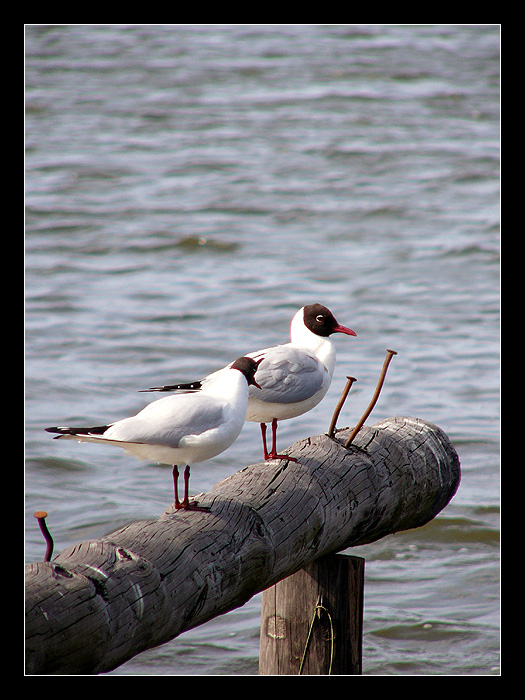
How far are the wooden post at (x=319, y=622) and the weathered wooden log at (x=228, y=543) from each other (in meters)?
0.15

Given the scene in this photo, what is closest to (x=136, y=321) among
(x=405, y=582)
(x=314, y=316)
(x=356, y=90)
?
(x=405, y=582)

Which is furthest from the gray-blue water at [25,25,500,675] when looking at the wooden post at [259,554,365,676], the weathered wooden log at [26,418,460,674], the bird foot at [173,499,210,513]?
the bird foot at [173,499,210,513]

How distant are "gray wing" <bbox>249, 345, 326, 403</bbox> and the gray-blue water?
5.47 ft

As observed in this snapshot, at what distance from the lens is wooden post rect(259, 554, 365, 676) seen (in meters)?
3.30

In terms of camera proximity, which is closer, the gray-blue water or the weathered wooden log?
the weathered wooden log

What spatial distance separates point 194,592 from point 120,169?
40.4ft

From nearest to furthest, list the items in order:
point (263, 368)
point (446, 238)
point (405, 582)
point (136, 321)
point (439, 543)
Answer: point (263, 368)
point (405, 582)
point (439, 543)
point (136, 321)
point (446, 238)

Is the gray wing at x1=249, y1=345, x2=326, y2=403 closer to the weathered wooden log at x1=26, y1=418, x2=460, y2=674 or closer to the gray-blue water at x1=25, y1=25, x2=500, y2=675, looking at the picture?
the weathered wooden log at x1=26, y1=418, x2=460, y2=674

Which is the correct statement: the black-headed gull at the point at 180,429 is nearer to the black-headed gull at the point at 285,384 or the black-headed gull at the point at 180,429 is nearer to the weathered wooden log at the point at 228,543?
the weathered wooden log at the point at 228,543

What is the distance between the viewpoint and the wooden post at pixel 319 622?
3.30 meters

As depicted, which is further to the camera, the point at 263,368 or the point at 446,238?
the point at 446,238

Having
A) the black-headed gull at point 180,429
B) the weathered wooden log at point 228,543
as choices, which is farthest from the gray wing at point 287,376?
the black-headed gull at point 180,429

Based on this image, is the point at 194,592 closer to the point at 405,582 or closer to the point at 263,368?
the point at 263,368

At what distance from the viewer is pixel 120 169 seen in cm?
1412
